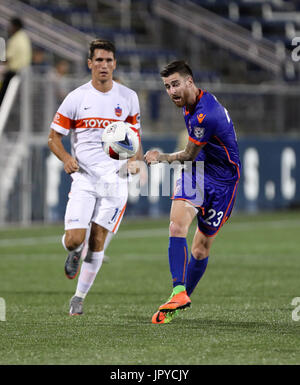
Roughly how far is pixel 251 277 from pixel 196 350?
5.34m

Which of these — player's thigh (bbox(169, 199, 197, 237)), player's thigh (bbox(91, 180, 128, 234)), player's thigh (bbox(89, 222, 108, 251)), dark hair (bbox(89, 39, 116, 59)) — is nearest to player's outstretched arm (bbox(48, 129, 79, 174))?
player's thigh (bbox(91, 180, 128, 234))

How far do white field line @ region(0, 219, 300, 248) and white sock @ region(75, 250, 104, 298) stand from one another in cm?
725

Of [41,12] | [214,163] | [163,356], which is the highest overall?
[41,12]

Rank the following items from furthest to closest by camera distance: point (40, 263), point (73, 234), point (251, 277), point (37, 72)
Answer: point (37, 72) < point (40, 263) < point (251, 277) < point (73, 234)

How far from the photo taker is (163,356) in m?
5.68

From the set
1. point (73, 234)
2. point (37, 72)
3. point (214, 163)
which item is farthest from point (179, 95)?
point (37, 72)

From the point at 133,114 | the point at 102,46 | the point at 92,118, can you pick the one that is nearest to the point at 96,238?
the point at 92,118

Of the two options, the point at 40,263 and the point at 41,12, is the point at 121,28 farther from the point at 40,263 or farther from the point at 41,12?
the point at 40,263

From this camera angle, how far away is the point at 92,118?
819 centimetres

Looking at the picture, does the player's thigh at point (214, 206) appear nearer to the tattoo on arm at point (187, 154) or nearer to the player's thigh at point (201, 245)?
the player's thigh at point (201, 245)

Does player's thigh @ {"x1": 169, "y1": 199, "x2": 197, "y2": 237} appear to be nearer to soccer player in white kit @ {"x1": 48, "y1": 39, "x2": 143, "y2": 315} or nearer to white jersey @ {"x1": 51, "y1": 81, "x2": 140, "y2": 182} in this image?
soccer player in white kit @ {"x1": 48, "y1": 39, "x2": 143, "y2": 315}

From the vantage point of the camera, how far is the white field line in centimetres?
1576

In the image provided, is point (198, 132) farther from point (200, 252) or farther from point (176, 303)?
point (176, 303)

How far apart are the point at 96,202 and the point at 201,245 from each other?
3.31ft
